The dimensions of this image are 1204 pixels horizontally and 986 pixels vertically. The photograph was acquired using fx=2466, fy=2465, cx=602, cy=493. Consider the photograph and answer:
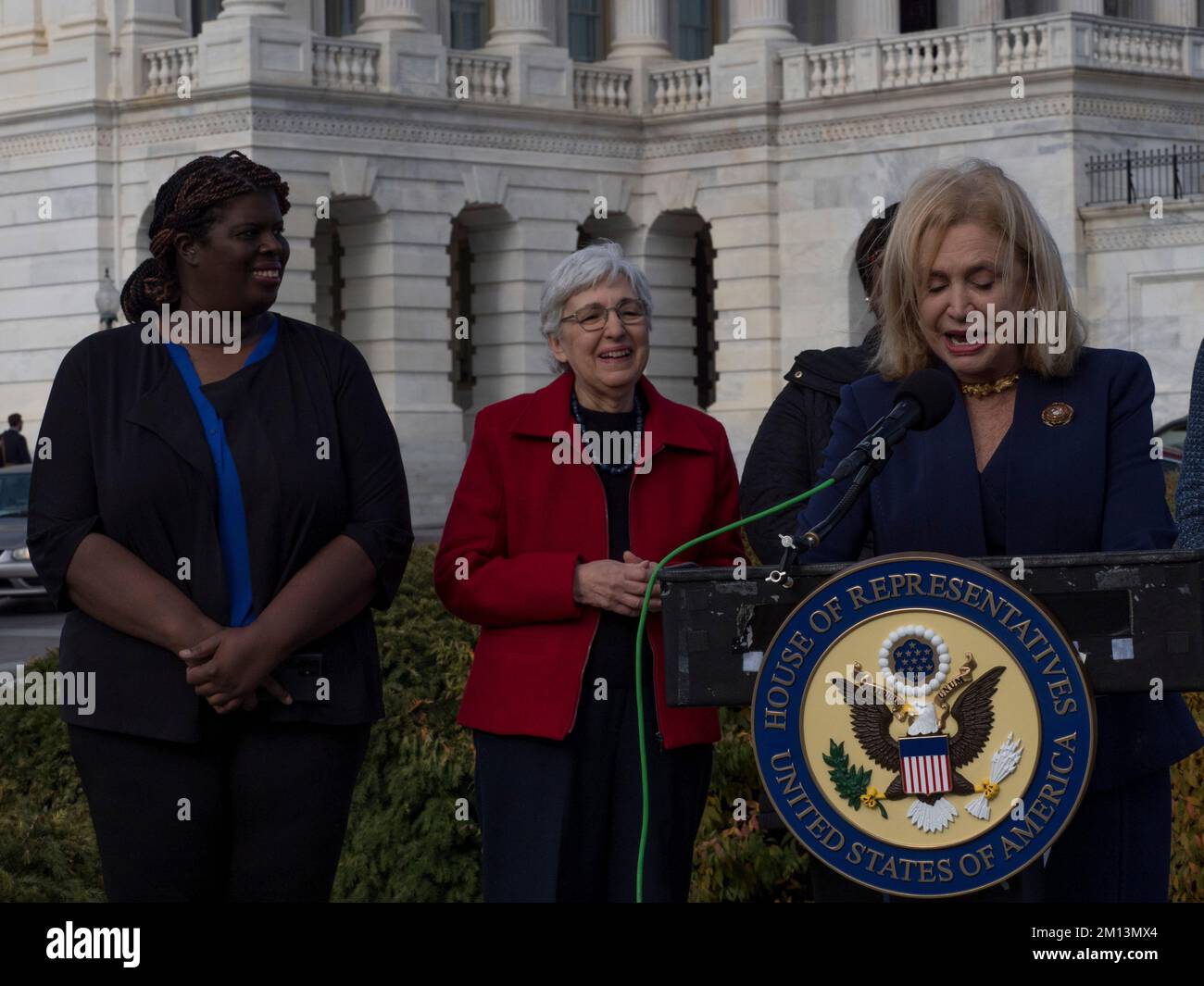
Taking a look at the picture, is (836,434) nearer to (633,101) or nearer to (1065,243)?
(1065,243)

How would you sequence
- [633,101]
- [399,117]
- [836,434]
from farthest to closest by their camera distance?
[633,101]
[399,117]
[836,434]

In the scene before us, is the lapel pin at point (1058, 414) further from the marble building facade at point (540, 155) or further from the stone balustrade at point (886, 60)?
the stone balustrade at point (886, 60)

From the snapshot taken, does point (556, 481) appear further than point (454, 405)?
No

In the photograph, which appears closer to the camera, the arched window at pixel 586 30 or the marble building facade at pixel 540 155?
the marble building facade at pixel 540 155

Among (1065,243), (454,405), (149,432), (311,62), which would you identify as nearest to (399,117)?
(311,62)

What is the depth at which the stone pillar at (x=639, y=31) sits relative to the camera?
46156 mm

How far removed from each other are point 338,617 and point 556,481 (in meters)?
0.93

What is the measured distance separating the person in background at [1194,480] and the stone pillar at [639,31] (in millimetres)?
41210

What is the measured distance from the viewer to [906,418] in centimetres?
490

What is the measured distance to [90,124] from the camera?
41.1m

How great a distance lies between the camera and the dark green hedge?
8359 millimetres

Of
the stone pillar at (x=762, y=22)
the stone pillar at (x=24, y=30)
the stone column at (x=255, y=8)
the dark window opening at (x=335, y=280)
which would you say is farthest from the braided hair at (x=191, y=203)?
the dark window opening at (x=335, y=280)

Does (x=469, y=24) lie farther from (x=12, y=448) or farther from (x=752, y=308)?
(x=12, y=448)

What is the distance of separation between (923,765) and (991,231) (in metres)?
1.26
